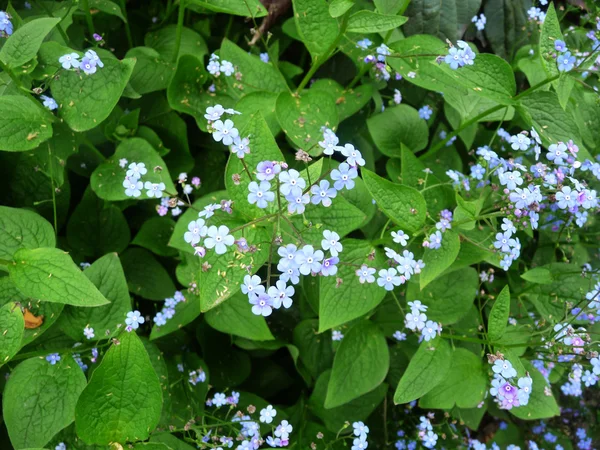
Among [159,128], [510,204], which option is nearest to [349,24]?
[510,204]

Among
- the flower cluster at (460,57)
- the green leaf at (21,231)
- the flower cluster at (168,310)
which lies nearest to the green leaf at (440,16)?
the flower cluster at (460,57)

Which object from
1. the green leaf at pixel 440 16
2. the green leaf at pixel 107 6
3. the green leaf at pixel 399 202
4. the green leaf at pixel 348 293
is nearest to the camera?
the green leaf at pixel 399 202

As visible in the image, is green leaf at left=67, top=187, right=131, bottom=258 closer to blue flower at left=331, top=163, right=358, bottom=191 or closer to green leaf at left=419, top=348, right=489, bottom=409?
blue flower at left=331, top=163, right=358, bottom=191

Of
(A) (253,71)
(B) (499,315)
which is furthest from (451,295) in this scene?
(A) (253,71)

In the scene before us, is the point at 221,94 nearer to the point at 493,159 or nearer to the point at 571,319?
the point at 493,159

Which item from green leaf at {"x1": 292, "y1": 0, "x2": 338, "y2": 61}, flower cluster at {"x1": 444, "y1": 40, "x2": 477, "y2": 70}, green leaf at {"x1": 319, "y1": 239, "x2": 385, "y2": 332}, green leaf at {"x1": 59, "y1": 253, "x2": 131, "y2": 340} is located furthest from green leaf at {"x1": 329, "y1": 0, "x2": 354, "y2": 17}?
green leaf at {"x1": 59, "y1": 253, "x2": 131, "y2": 340}

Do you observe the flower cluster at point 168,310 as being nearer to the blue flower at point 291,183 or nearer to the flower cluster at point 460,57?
the blue flower at point 291,183

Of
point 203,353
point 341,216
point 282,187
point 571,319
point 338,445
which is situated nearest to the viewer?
point 282,187
